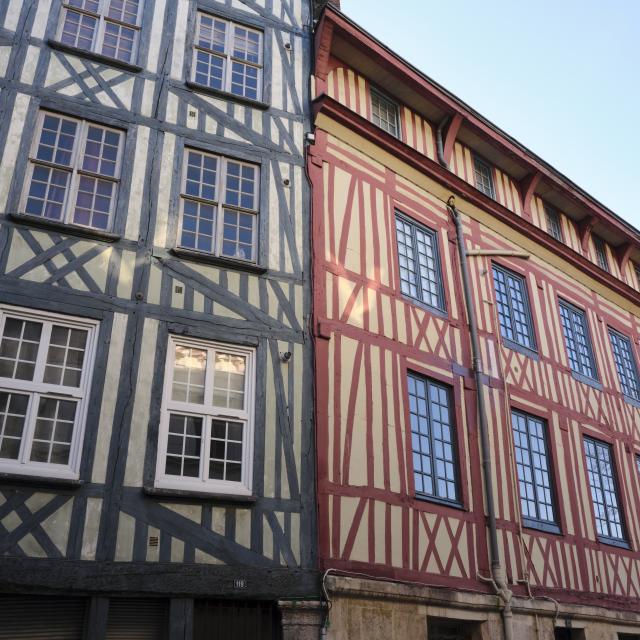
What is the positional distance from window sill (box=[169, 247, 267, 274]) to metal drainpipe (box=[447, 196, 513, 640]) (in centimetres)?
404

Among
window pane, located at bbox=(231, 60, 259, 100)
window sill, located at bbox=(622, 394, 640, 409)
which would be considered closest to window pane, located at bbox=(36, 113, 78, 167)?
window pane, located at bbox=(231, 60, 259, 100)

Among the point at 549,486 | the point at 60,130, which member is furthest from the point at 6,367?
the point at 549,486

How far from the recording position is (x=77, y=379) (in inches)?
326

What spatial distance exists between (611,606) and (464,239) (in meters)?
6.44

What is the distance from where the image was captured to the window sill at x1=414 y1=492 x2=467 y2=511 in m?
10.2

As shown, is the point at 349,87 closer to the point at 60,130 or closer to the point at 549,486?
the point at 60,130

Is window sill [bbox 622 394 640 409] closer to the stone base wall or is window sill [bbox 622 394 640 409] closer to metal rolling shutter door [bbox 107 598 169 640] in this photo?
the stone base wall

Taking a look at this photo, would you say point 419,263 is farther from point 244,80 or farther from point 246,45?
point 246,45

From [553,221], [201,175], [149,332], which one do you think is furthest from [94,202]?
[553,221]

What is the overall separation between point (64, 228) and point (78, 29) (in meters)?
3.35

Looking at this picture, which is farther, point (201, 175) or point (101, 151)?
point (201, 175)

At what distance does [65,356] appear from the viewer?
328 inches

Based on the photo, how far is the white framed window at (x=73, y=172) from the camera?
909 cm

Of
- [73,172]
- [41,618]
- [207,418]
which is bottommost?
[41,618]
